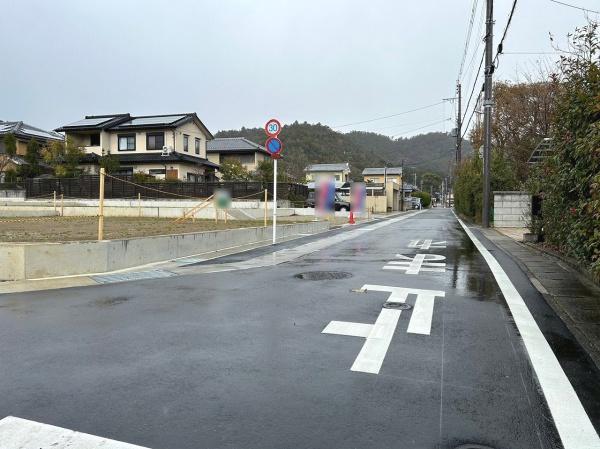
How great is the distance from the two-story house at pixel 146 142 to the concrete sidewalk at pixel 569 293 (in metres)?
31.4

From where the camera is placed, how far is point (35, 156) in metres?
37.7

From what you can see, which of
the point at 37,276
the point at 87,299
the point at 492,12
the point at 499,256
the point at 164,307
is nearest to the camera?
the point at 164,307

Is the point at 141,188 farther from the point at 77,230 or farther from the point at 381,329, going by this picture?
the point at 381,329

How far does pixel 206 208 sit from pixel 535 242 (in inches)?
669

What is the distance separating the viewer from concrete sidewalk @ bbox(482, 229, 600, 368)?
4.79 m

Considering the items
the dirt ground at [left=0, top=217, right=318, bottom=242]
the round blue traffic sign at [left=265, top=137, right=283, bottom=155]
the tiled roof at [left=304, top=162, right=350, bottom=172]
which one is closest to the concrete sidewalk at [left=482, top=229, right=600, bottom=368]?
the round blue traffic sign at [left=265, top=137, right=283, bottom=155]

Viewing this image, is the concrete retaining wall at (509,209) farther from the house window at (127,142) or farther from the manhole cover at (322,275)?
the house window at (127,142)

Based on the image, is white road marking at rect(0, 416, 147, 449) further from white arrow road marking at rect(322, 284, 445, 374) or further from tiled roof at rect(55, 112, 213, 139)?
tiled roof at rect(55, 112, 213, 139)

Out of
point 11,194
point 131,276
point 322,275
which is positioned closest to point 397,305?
point 322,275

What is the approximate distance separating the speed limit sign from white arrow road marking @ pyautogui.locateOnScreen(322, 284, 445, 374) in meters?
8.58

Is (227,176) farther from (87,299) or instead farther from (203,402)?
(203,402)

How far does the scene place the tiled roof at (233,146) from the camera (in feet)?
158

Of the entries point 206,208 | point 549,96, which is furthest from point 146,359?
point 549,96

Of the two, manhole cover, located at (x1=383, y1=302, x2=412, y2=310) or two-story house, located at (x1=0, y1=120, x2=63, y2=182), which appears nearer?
manhole cover, located at (x1=383, y1=302, x2=412, y2=310)
